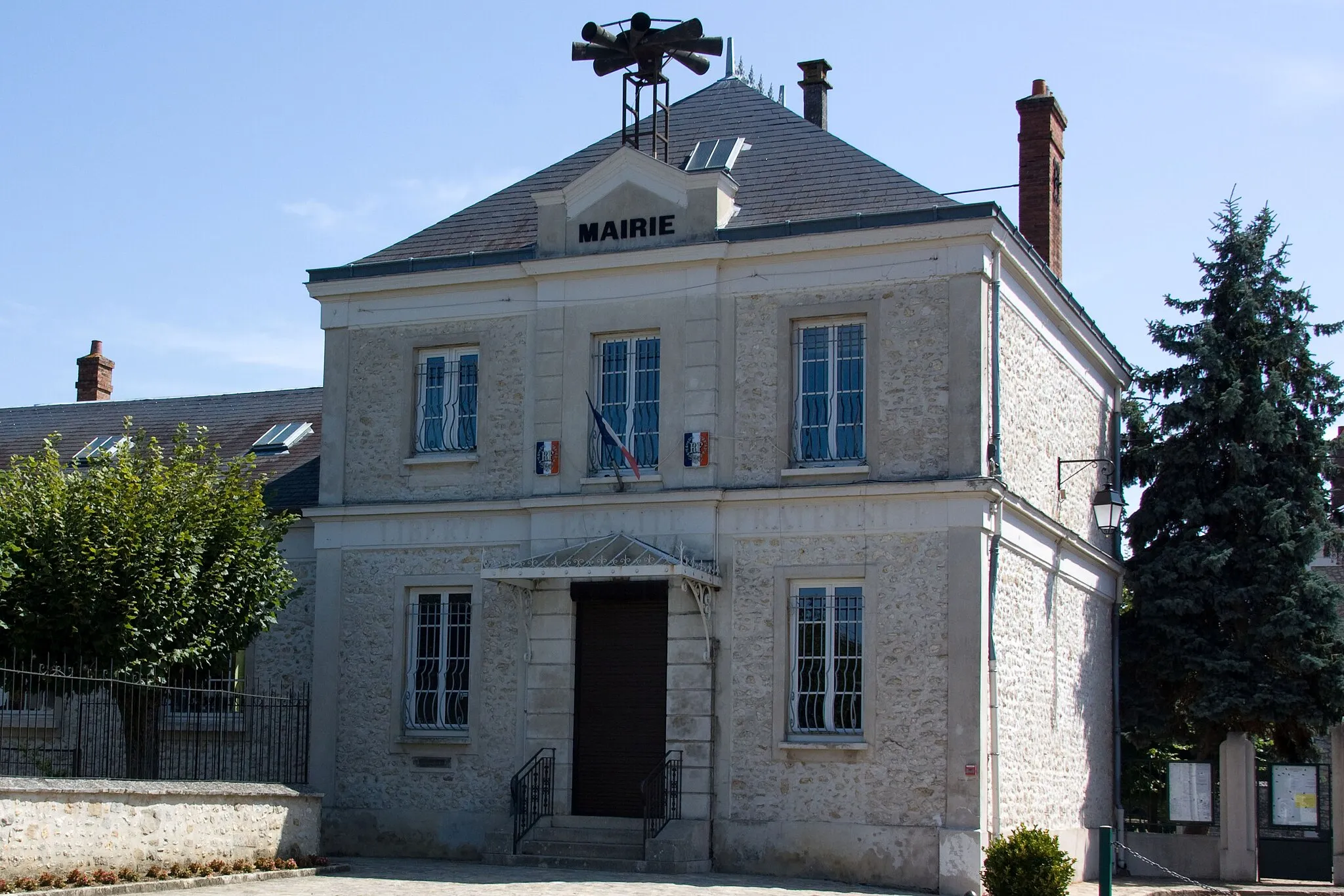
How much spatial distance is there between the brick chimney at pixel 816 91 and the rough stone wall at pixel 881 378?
16.4ft

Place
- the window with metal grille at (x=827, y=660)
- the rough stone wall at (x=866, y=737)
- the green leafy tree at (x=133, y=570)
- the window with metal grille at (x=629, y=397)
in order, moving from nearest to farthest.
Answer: the rough stone wall at (x=866, y=737) < the green leafy tree at (x=133, y=570) < the window with metal grille at (x=827, y=660) < the window with metal grille at (x=629, y=397)

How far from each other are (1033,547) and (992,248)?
152 inches

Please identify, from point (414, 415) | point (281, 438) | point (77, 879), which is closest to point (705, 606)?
point (414, 415)

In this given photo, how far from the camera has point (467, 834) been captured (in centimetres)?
2033

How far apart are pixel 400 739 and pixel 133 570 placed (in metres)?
4.12

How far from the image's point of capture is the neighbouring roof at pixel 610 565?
19016 mm

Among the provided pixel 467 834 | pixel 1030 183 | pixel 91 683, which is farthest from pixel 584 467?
pixel 1030 183

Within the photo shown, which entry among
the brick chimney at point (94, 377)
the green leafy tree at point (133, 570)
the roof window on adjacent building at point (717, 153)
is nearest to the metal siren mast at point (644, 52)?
the roof window on adjacent building at point (717, 153)

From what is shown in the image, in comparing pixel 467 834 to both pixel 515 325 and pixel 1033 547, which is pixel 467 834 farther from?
→ pixel 1033 547

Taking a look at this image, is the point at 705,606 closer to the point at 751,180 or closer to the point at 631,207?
the point at 631,207

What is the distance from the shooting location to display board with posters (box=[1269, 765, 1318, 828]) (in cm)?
2222

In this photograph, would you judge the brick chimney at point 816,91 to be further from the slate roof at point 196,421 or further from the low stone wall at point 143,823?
the low stone wall at point 143,823

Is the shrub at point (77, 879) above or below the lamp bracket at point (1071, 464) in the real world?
below

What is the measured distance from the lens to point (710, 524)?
1970 cm
